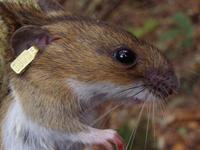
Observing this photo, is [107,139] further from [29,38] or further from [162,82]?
[29,38]

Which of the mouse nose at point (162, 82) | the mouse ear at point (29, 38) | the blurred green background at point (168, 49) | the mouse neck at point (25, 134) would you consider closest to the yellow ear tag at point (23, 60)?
the mouse ear at point (29, 38)

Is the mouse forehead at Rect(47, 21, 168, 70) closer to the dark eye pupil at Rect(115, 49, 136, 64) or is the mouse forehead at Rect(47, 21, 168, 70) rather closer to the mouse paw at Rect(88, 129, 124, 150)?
the dark eye pupil at Rect(115, 49, 136, 64)

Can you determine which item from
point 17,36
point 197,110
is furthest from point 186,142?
point 17,36

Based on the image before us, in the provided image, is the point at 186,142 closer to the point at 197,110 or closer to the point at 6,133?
the point at 197,110

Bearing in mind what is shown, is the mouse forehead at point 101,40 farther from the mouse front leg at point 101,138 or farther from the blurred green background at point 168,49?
the blurred green background at point 168,49

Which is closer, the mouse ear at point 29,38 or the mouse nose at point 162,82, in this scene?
the mouse ear at point 29,38

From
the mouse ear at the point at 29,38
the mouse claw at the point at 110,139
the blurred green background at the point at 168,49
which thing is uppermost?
the blurred green background at the point at 168,49

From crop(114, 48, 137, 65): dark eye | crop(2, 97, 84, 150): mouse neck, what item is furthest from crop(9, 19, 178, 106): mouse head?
crop(2, 97, 84, 150): mouse neck
